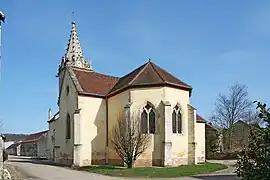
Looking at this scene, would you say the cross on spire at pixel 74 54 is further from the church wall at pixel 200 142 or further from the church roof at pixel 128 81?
the church wall at pixel 200 142

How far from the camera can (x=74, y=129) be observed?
118 ft

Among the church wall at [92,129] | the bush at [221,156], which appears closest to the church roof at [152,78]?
the church wall at [92,129]

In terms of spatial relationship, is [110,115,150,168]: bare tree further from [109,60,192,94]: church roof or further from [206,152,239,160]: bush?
[206,152,239,160]: bush

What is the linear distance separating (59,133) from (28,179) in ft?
62.1

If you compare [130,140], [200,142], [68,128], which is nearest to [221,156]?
[200,142]

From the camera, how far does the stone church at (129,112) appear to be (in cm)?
3300

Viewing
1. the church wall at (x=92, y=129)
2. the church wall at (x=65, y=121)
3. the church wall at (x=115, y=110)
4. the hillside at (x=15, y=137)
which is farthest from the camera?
the hillside at (x=15, y=137)

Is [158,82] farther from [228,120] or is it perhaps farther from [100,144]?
[228,120]

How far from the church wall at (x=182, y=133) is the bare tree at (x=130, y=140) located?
2770mm

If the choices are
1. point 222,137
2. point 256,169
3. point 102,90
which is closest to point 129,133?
point 102,90

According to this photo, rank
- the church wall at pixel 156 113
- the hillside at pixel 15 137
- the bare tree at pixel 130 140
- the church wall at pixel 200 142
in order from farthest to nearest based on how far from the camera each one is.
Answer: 1. the hillside at pixel 15 137
2. the church wall at pixel 200 142
3. the church wall at pixel 156 113
4. the bare tree at pixel 130 140

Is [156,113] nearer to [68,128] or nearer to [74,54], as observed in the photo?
[68,128]

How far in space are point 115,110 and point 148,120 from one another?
4.64m

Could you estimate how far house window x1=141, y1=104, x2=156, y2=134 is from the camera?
3328 centimetres
